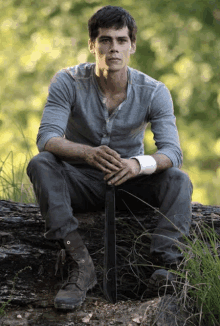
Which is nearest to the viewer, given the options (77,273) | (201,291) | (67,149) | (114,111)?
(201,291)

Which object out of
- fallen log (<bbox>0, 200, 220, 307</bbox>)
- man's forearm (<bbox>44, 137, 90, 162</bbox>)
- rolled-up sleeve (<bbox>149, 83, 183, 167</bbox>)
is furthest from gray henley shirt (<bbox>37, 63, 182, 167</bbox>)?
fallen log (<bbox>0, 200, 220, 307</bbox>)

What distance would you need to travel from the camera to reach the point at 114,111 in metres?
3.01

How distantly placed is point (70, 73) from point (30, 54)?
4245 mm

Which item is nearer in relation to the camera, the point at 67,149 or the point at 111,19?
the point at 67,149

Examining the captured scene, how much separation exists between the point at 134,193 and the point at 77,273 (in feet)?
1.95

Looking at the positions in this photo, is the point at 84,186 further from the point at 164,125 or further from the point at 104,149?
the point at 164,125

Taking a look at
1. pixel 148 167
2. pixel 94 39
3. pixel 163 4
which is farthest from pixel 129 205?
pixel 163 4

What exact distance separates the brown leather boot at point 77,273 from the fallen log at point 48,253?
14cm

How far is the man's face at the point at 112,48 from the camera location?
9.65 ft

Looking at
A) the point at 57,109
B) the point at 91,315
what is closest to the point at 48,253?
the point at 91,315

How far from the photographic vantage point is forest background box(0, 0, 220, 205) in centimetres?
646

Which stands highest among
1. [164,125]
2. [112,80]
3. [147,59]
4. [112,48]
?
[147,59]

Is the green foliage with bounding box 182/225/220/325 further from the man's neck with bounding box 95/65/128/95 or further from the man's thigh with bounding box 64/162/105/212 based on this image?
the man's neck with bounding box 95/65/128/95

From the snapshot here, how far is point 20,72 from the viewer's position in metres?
7.45
